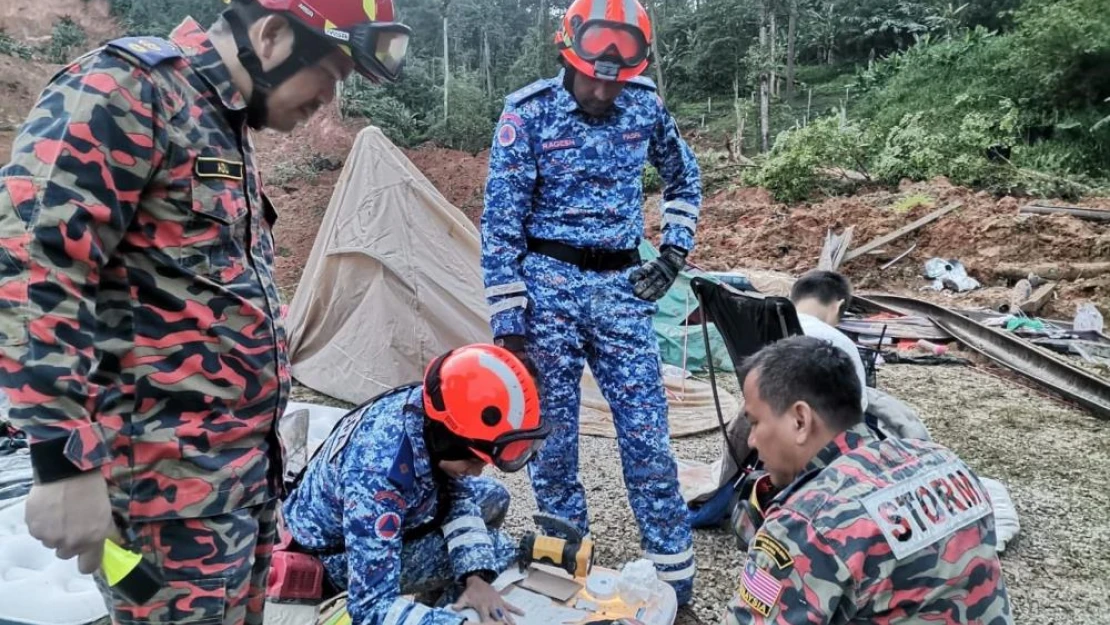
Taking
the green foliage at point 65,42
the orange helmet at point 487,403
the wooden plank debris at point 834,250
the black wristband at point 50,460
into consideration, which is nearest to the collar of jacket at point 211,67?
the black wristband at point 50,460

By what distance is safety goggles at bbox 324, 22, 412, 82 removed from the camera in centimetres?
146

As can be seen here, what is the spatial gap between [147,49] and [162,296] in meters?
0.42

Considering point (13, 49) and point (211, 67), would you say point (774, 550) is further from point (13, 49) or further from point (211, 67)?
point (13, 49)

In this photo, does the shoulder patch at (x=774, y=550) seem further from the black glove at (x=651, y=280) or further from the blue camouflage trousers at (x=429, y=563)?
the black glove at (x=651, y=280)

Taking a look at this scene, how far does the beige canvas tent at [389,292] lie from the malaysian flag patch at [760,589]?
144 inches

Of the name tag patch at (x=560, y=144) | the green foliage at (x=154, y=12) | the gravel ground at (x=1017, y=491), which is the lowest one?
the gravel ground at (x=1017, y=491)

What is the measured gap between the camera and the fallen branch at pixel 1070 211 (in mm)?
Result: 10891

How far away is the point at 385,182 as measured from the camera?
5.60 metres

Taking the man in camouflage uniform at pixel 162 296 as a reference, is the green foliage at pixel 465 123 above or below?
below

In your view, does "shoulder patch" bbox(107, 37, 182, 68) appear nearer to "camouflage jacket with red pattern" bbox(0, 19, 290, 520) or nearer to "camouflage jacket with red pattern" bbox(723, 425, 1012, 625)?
"camouflage jacket with red pattern" bbox(0, 19, 290, 520)

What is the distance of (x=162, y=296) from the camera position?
135 cm

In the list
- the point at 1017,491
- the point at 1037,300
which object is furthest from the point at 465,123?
the point at 1017,491

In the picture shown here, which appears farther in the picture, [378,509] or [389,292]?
[389,292]

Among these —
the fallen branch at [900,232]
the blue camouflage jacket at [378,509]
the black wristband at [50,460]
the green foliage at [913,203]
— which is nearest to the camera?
the black wristband at [50,460]
